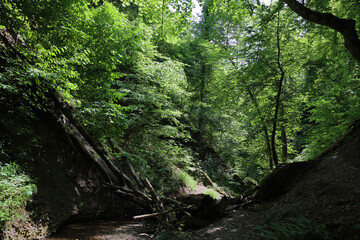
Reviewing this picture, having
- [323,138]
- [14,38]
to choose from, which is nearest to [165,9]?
[14,38]

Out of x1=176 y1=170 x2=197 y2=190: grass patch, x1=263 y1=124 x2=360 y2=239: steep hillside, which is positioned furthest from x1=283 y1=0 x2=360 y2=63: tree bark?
x1=176 y1=170 x2=197 y2=190: grass patch

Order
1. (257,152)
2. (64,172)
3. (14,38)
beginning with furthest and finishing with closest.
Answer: (257,152) < (64,172) < (14,38)

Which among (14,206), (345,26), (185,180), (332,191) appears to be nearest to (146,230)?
(14,206)

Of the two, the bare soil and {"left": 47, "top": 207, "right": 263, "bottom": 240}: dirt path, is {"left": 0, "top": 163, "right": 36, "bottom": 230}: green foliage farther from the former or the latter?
the bare soil

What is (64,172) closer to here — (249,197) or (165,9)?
(165,9)

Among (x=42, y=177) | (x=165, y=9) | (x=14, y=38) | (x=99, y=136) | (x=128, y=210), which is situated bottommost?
(x=128, y=210)

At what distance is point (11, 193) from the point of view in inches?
145

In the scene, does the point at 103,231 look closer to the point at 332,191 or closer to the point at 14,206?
the point at 14,206

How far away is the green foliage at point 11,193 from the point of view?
139 inches

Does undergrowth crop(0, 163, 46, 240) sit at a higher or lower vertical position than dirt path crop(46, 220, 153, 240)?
higher

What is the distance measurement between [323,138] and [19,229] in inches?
436

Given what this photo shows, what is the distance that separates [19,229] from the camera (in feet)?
13.0

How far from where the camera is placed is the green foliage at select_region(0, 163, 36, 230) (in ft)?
11.6

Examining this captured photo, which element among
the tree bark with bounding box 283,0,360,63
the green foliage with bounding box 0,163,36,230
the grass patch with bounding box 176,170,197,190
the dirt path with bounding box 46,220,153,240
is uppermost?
the tree bark with bounding box 283,0,360,63
